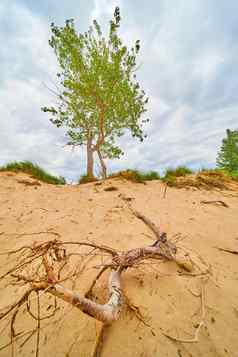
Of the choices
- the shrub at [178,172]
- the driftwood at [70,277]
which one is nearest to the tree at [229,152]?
the shrub at [178,172]

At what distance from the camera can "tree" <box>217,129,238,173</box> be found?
19.3 m

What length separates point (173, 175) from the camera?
679cm

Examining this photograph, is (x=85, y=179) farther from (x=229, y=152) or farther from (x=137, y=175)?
(x=229, y=152)

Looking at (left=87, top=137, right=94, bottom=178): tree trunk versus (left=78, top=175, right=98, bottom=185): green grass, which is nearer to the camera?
(left=78, top=175, right=98, bottom=185): green grass

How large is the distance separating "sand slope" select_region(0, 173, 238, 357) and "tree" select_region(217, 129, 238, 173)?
17.9 metres

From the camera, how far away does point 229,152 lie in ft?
66.3

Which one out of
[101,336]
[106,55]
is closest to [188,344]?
[101,336]

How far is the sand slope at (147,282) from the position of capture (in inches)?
39.5

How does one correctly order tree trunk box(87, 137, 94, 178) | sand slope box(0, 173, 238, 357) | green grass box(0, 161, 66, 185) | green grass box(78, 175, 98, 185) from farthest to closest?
1. tree trunk box(87, 137, 94, 178)
2. green grass box(78, 175, 98, 185)
3. green grass box(0, 161, 66, 185)
4. sand slope box(0, 173, 238, 357)

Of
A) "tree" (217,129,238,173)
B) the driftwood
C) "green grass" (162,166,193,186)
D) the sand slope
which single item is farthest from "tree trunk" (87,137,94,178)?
"tree" (217,129,238,173)

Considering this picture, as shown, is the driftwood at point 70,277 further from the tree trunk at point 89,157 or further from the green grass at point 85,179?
the tree trunk at point 89,157

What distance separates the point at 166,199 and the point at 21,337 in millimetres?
3991

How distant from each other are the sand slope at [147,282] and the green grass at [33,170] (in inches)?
117

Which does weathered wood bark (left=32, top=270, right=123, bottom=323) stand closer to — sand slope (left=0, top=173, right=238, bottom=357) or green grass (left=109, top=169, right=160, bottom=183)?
sand slope (left=0, top=173, right=238, bottom=357)
